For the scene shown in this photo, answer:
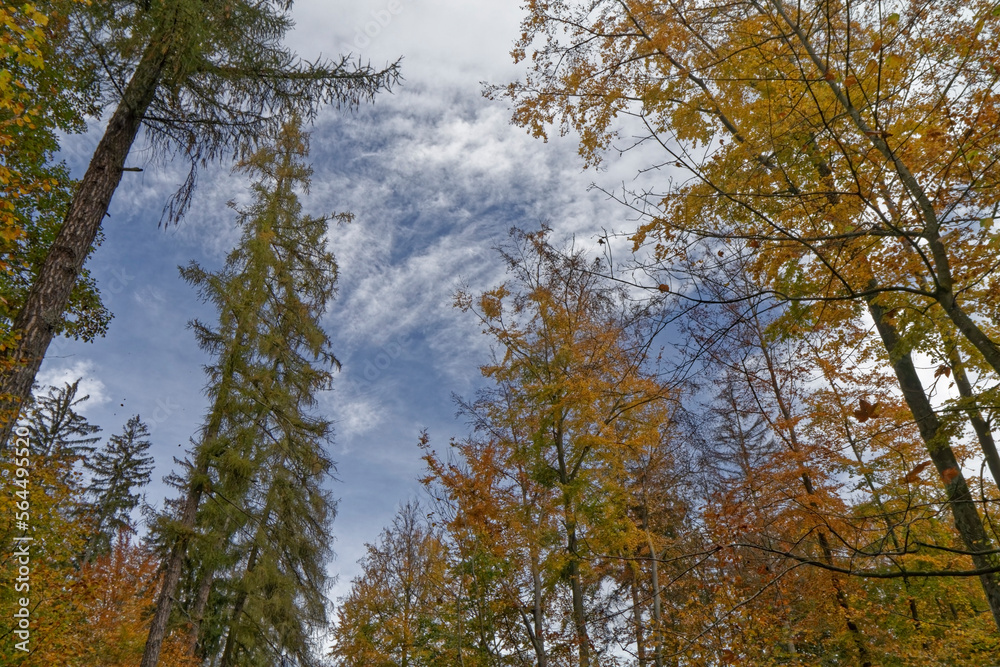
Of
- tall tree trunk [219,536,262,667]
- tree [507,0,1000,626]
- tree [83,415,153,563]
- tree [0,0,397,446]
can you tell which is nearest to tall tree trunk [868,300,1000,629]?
tree [507,0,1000,626]

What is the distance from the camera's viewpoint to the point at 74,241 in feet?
18.7

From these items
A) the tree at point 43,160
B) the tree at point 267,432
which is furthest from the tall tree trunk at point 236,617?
the tree at point 43,160

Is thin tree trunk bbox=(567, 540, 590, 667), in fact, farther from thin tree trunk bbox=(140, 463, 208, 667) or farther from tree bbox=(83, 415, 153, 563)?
tree bbox=(83, 415, 153, 563)

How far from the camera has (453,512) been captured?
9.45 meters

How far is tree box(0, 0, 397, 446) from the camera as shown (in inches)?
214

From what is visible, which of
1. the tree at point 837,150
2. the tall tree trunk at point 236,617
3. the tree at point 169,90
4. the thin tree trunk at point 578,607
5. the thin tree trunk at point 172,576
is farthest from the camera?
the tall tree trunk at point 236,617

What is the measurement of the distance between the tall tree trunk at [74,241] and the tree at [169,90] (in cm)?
1

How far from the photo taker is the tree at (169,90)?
5434 mm

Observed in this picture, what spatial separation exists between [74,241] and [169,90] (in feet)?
9.04

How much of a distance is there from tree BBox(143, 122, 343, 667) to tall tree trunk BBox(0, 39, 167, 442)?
4.09 meters

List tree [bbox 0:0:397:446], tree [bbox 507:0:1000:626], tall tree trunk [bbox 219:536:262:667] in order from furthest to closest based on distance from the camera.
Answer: tall tree trunk [bbox 219:536:262:667]
tree [bbox 0:0:397:446]
tree [bbox 507:0:1000:626]

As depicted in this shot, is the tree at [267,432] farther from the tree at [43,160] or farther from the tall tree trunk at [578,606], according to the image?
the tall tree trunk at [578,606]

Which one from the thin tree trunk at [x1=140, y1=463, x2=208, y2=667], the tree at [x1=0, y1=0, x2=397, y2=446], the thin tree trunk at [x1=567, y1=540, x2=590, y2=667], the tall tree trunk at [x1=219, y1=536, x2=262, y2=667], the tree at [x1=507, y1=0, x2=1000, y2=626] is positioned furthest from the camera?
the tall tree trunk at [x1=219, y1=536, x2=262, y2=667]

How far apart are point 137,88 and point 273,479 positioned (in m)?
9.88
